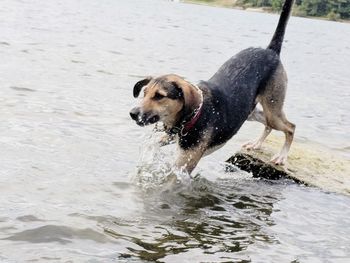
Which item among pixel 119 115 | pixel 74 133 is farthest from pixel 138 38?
pixel 74 133

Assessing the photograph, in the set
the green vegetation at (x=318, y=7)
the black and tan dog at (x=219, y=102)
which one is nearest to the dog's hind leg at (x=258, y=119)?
the black and tan dog at (x=219, y=102)

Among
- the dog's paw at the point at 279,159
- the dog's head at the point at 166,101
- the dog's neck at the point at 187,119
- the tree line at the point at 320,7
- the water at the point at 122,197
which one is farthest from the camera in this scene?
the tree line at the point at 320,7

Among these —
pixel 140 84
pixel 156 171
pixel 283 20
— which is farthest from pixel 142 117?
pixel 283 20

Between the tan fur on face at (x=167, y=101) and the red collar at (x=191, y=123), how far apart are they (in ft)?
0.32

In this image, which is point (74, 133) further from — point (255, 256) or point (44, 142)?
point (255, 256)

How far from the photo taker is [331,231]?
22.4 feet

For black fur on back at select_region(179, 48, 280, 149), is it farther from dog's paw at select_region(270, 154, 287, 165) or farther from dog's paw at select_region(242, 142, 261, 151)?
dog's paw at select_region(270, 154, 287, 165)

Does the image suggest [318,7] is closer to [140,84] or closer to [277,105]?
[277,105]

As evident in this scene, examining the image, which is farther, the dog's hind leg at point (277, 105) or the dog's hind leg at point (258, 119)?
the dog's hind leg at point (258, 119)

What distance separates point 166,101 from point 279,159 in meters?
2.93

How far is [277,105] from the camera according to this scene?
31.6ft

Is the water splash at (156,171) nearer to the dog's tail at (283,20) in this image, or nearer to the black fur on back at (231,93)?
the black fur on back at (231,93)

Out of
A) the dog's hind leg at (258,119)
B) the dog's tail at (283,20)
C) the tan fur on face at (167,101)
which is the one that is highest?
the dog's tail at (283,20)

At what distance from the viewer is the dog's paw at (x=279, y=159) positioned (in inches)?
368
